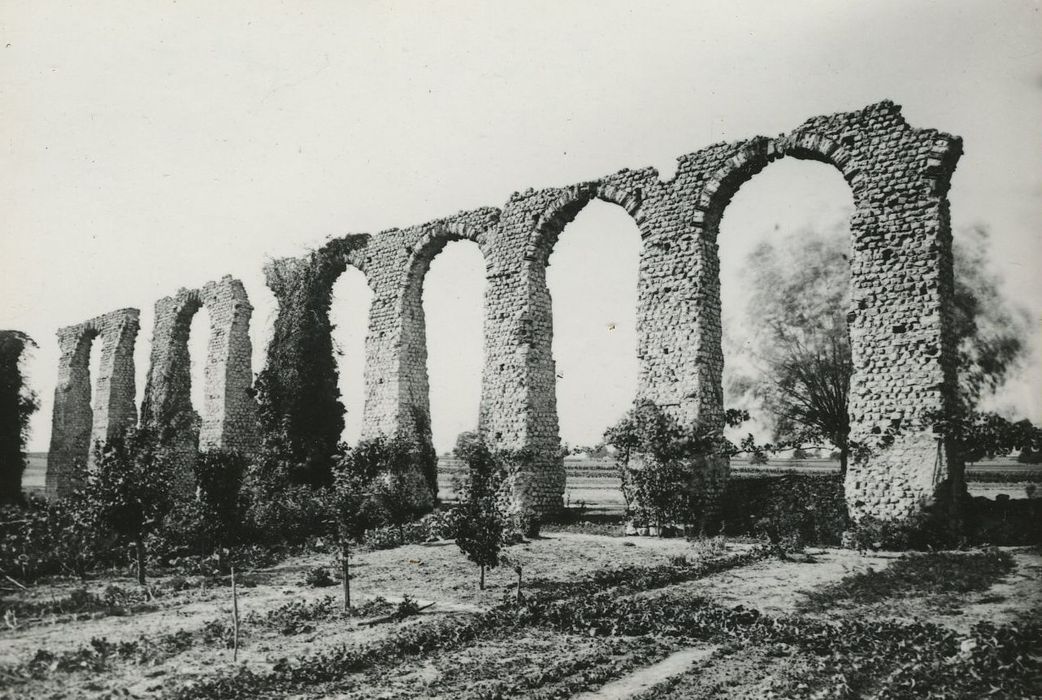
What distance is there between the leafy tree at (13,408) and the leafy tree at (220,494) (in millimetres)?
8179

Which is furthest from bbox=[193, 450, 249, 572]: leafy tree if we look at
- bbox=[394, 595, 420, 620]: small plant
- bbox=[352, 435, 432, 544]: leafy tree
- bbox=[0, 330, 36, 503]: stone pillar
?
bbox=[0, 330, 36, 503]: stone pillar

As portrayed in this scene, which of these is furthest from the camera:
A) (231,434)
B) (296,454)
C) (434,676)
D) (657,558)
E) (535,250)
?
(231,434)

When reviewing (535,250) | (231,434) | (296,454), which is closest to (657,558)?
(535,250)

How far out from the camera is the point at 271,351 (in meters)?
21.3

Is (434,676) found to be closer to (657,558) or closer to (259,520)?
(657,558)

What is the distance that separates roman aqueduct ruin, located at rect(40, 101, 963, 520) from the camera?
12.7 meters

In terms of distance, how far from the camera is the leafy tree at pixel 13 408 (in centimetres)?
1602

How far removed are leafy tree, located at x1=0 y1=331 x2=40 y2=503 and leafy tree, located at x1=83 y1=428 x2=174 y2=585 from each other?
388cm

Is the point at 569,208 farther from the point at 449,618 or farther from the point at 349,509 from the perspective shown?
the point at 449,618

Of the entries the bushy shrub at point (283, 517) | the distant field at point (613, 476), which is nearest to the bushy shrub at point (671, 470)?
the distant field at point (613, 476)

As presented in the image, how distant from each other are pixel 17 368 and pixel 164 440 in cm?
910

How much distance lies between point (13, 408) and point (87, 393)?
49.1 feet

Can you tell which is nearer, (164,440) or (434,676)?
(434,676)

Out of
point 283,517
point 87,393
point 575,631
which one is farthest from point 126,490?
point 87,393
